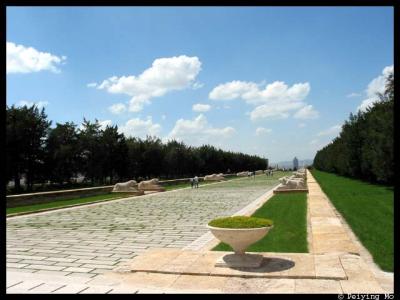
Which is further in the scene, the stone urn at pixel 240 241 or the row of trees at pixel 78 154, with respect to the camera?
the row of trees at pixel 78 154

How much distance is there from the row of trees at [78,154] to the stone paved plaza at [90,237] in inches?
A: 513

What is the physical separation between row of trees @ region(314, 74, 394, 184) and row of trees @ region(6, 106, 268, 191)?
2103 cm

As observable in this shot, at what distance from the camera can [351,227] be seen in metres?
12.2

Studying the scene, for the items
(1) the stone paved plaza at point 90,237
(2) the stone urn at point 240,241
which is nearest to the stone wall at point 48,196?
(1) the stone paved plaza at point 90,237

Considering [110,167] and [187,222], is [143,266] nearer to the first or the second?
[187,222]

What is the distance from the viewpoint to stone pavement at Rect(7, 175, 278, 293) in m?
7.79

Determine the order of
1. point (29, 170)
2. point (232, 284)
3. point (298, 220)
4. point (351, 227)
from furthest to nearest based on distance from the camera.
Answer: point (29, 170)
point (298, 220)
point (351, 227)
point (232, 284)

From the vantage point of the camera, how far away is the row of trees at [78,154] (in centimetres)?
2844

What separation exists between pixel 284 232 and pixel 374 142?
17.9 meters

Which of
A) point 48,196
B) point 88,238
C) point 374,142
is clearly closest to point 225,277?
point 88,238

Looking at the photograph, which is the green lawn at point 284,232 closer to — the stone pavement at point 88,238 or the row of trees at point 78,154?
the stone pavement at point 88,238

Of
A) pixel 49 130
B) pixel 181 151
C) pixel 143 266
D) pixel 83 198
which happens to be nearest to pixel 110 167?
pixel 49 130

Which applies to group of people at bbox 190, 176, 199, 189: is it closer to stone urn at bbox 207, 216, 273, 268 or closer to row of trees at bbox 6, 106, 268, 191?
row of trees at bbox 6, 106, 268, 191
